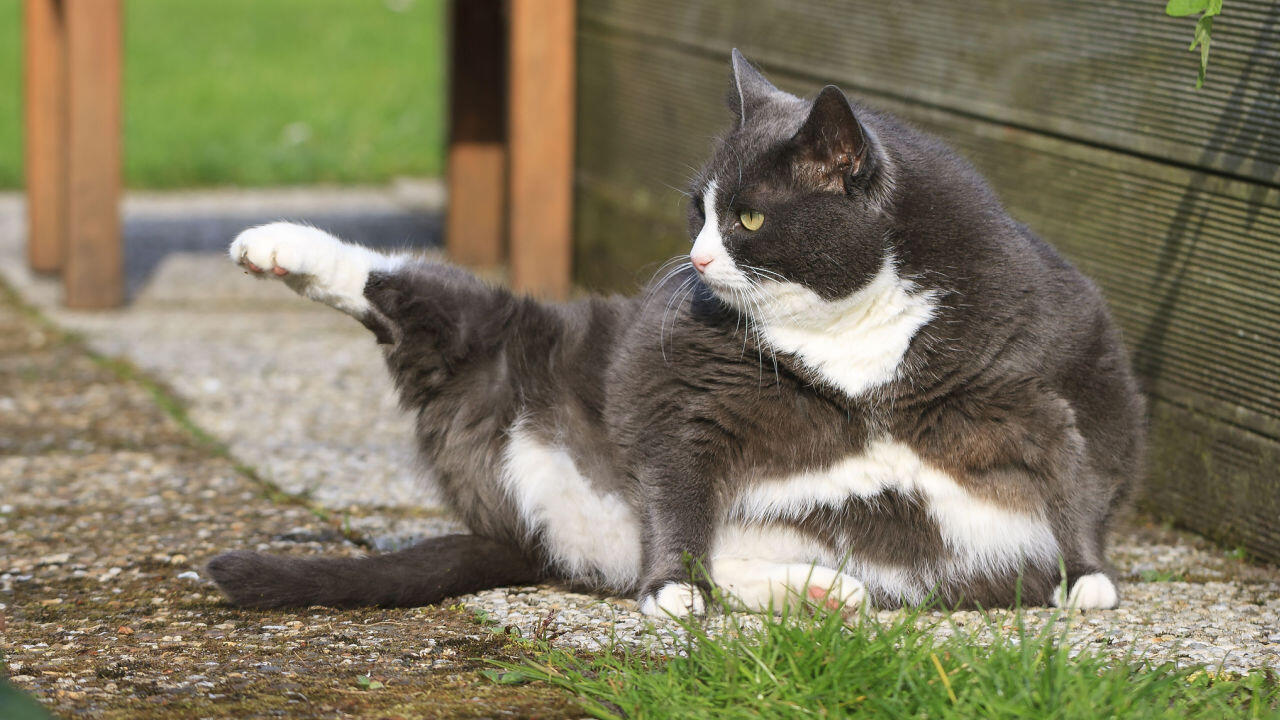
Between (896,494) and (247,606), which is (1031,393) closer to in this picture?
(896,494)

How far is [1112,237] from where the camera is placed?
3.56 meters

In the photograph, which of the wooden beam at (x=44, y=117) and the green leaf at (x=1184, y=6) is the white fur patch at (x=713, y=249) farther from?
the wooden beam at (x=44, y=117)

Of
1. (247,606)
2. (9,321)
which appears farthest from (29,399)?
(247,606)

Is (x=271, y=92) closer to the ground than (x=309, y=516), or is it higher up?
closer to the ground

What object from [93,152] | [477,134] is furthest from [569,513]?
[477,134]

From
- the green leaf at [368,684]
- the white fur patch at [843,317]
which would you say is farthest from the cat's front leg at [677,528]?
the green leaf at [368,684]

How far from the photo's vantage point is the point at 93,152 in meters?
5.46

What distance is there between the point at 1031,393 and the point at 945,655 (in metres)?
0.65

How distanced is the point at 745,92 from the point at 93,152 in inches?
145

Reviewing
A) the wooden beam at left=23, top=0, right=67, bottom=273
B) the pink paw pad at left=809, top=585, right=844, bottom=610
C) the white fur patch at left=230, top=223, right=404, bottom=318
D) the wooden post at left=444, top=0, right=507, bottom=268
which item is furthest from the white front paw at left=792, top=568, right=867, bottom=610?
the wooden beam at left=23, top=0, right=67, bottom=273

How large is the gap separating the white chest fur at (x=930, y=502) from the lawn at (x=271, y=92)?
5.42 meters

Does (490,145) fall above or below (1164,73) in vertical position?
below

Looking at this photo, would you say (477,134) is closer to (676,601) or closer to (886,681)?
(676,601)

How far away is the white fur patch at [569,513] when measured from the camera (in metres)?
2.81
